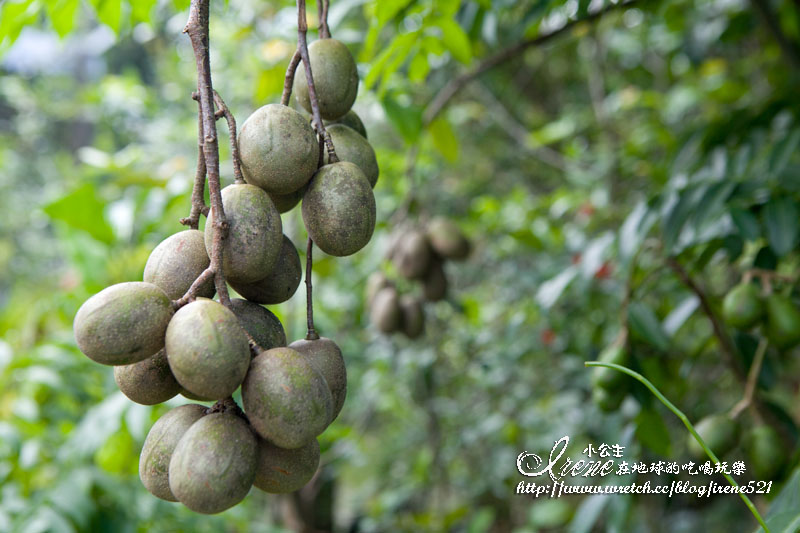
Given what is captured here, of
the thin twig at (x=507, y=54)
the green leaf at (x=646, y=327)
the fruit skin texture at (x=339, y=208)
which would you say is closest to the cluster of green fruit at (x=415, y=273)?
the thin twig at (x=507, y=54)

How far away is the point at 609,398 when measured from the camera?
3.90 ft

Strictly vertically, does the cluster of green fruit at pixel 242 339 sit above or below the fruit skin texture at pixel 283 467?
above

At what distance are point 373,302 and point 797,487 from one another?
3.93ft

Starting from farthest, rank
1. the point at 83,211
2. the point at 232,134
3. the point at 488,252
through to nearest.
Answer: the point at 488,252 → the point at 83,211 → the point at 232,134

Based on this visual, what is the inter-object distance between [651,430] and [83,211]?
144cm

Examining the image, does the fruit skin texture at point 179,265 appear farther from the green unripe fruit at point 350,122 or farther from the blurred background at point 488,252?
the blurred background at point 488,252

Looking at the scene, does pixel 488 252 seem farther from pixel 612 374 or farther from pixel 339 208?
pixel 339 208

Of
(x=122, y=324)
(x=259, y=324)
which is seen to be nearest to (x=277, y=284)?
(x=259, y=324)

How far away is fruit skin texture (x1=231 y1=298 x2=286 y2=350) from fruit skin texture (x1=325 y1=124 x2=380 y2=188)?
18cm

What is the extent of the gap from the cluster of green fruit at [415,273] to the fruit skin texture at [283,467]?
1195 millimetres

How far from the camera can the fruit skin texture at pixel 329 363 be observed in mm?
623

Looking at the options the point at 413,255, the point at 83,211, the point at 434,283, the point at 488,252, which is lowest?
the point at 488,252

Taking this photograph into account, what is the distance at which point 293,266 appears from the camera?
63 centimetres

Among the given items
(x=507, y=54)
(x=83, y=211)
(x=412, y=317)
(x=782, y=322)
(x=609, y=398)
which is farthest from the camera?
(x=412, y=317)
